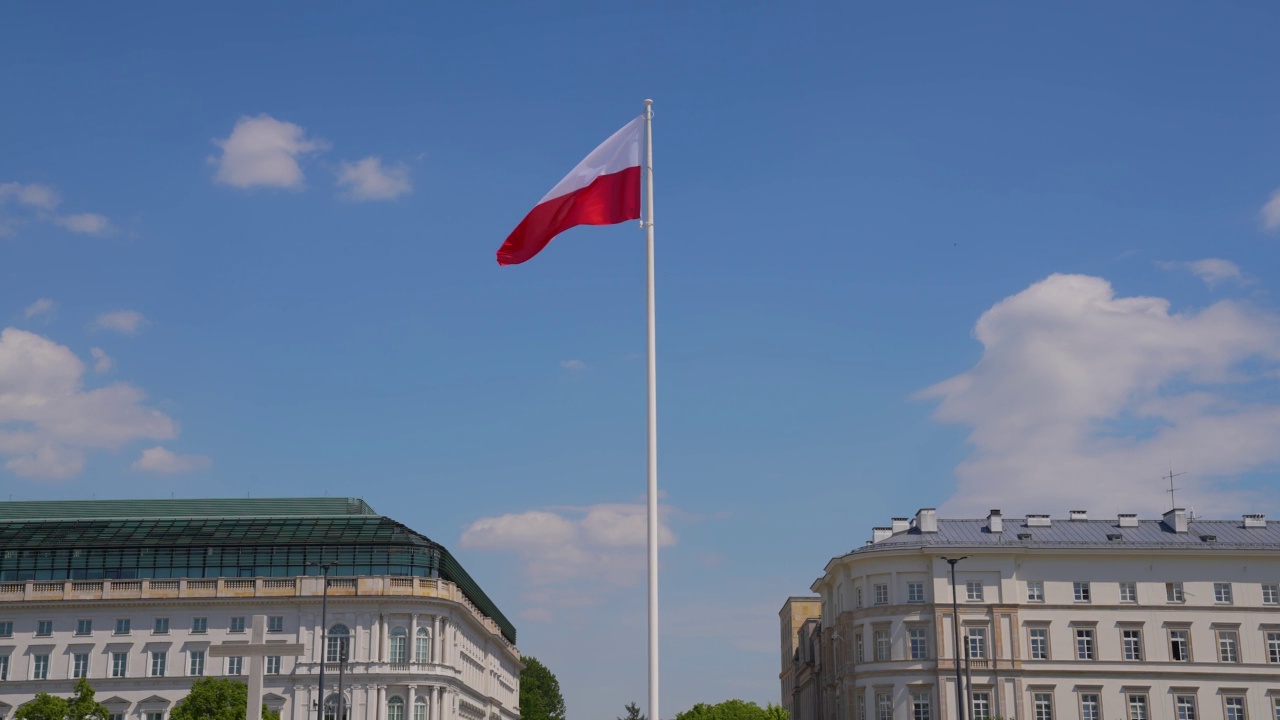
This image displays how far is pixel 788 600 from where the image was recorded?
172m

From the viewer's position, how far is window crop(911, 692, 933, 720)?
295 ft

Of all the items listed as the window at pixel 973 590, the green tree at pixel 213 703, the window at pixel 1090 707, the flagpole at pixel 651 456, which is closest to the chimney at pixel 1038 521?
the window at pixel 973 590

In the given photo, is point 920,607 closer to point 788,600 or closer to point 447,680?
point 447,680

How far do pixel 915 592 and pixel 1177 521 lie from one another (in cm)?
→ 2055

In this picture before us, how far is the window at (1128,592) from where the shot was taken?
92.6m

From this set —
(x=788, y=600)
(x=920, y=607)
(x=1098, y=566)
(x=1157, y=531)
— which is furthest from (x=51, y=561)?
(x=788, y=600)

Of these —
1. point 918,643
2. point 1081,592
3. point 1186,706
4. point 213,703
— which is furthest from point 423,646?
→ point 1186,706

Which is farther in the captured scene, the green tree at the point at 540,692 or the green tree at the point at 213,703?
the green tree at the point at 540,692

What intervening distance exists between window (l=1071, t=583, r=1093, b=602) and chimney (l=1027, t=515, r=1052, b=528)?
6195mm

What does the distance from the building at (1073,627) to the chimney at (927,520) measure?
1750mm

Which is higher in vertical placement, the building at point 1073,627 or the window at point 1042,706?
the building at point 1073,627

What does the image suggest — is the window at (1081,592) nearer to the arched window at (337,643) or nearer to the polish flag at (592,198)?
the arched window at (337,643)

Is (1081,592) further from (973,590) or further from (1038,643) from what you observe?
(973,590)

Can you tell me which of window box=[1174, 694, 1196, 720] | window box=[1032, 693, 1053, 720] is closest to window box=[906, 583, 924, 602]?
window box=[1032, 693, 1053, 720]
